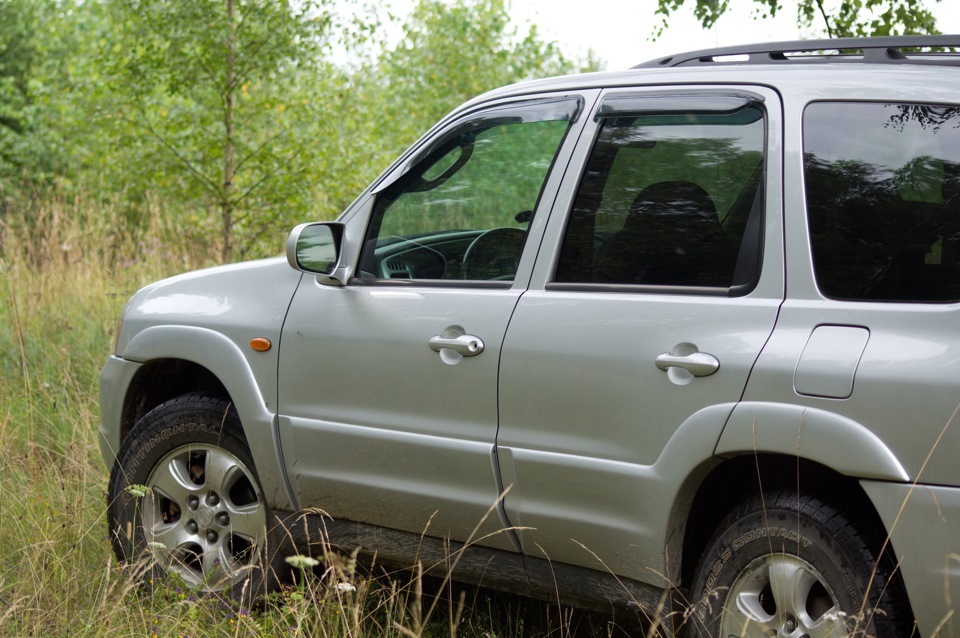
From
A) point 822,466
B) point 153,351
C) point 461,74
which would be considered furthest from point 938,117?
point 461,74

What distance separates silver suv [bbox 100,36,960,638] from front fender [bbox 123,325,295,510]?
12 millimetres

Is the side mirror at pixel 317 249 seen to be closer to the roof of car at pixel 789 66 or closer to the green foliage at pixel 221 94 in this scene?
the roof of car at pixel 789 66

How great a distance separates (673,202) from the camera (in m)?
3.18

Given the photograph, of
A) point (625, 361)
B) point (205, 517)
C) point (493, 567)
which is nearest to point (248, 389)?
point (205, 517)

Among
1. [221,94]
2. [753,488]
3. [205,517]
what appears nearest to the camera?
[753,488]

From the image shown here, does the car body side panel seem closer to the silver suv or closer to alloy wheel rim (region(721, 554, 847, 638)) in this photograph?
the silver suv

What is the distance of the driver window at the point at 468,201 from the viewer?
3.56m

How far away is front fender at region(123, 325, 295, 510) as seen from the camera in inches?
154

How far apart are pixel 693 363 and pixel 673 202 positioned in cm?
Answer: 53

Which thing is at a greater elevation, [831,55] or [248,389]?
[831,55]

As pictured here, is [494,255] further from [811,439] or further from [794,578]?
[794,578]

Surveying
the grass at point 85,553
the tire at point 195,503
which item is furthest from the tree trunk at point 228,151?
the tire at point 195,503

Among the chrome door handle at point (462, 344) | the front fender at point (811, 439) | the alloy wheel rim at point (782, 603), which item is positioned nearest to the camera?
the front fender at point (811, 439)

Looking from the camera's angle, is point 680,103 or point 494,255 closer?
point 680,103
